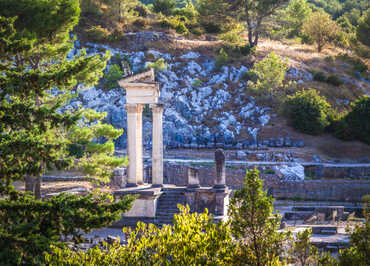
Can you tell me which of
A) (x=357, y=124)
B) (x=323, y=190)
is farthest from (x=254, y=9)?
(x=323, y=190)

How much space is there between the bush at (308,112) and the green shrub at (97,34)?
64.8 ft

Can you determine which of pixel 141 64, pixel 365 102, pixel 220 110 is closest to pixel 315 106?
pixel 365 102

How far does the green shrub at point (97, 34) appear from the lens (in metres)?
43.0

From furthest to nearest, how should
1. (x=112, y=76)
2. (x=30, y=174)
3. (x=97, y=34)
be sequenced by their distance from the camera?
(x=97, y=34) < (x=112, y=76) < (x=30, y=174)

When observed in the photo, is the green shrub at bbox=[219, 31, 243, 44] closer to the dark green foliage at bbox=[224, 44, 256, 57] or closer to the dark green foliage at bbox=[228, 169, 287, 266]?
the dark green foliage at bbox=[224, 44, 256, 57]

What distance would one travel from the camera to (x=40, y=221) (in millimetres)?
9258

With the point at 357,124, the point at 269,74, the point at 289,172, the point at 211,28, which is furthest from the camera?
the point at 211,28

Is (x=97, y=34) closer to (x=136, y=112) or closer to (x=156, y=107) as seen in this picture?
(x=136, y=112)

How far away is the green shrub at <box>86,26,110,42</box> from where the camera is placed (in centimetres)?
4297

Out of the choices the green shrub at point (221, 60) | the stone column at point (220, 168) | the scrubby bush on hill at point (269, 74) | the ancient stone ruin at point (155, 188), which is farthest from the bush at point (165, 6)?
the stone column at point (220, 168)

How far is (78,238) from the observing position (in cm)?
952

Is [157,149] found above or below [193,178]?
above

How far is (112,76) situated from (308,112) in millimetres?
17971

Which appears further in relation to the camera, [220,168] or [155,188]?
[155,188]
